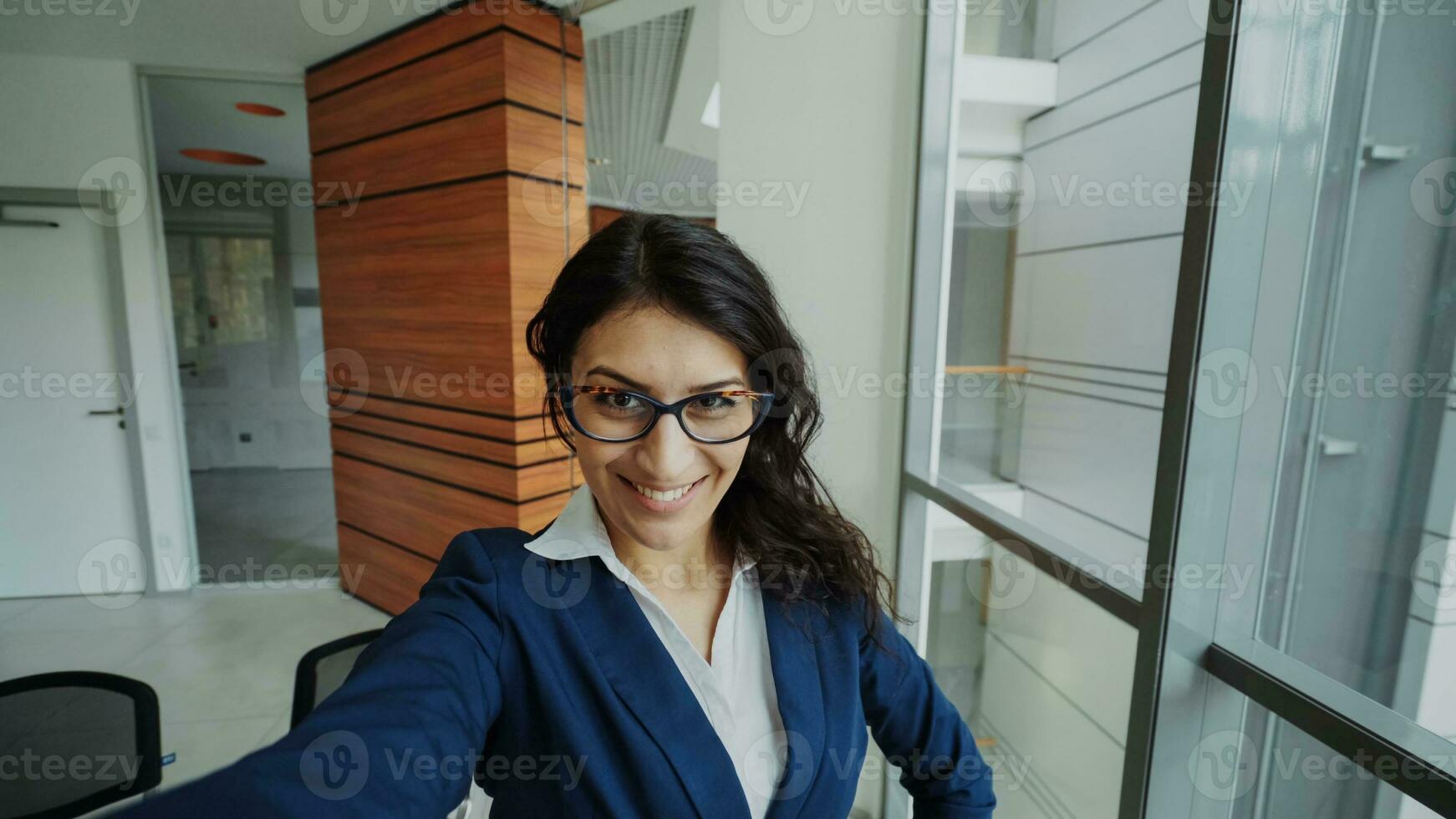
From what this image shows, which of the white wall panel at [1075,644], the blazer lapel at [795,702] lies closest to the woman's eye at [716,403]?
the blazer lapel at [795,702]

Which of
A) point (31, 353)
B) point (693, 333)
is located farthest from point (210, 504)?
point (693, 333)

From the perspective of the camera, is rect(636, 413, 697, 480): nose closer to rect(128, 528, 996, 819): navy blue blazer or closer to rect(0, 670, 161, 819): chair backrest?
rect(128, 528, 996, 819): navy blue blazer

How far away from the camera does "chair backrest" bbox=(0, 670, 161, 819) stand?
4.28ft

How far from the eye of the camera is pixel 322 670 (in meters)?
1.62

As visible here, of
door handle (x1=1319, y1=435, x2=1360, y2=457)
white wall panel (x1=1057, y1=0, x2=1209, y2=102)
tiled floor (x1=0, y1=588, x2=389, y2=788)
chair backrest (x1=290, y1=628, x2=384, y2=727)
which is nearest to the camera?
door handle (x1=1319, y1=435, x2=1360, y2=457)

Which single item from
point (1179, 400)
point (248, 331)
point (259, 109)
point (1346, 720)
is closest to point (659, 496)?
point (1179, 400)

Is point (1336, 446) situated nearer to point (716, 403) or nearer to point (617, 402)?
point (716, 403)

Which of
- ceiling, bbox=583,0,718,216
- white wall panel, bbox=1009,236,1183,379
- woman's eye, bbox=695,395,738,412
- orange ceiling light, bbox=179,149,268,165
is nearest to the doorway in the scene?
orange ceiling light, bbox=179,149,268,165

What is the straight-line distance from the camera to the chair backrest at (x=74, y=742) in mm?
1305

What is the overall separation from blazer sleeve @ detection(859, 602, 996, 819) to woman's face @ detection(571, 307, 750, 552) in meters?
0.45

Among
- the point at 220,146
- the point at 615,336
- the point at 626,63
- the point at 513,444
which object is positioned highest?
the point at 626,63

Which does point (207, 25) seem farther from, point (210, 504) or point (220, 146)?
point (210, 504)

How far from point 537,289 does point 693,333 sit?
8.67 feet

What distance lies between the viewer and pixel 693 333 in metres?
0.97
